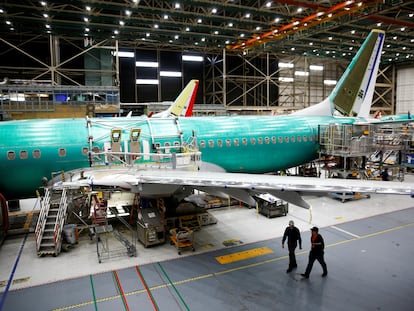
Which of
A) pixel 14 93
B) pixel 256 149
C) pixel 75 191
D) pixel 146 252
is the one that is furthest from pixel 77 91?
pixel 146 252

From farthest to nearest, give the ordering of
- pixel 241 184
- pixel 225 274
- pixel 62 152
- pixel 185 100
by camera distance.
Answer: pixel 185 100 < pixel 62 152 < pixel 225 274 < pixel 241 184

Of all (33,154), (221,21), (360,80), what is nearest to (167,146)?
(33,154)

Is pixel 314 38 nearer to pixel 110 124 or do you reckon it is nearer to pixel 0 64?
pixel 110 124

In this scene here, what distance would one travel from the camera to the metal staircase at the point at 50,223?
12.5m

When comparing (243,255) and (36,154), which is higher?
(36,154)

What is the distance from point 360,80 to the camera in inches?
855

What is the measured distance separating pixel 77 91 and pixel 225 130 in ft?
62.7

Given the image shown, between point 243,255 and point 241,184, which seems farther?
point 243,255

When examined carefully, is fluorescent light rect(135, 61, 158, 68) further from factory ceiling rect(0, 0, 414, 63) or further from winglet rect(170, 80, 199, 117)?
winglet rect(170, 80, 199, 117)

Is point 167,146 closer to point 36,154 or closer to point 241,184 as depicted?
point 36,154

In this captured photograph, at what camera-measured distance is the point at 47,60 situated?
136 feet

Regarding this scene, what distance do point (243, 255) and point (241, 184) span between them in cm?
373

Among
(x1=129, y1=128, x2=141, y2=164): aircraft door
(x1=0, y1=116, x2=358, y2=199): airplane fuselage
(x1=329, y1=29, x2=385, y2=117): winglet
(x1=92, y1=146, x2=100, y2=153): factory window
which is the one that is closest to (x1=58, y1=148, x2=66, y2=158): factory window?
(x1=0, y1=116, x2=358, y2=199): airplane fuselage

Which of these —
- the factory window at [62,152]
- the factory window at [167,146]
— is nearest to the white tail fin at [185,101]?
the factory window at [167,146]
